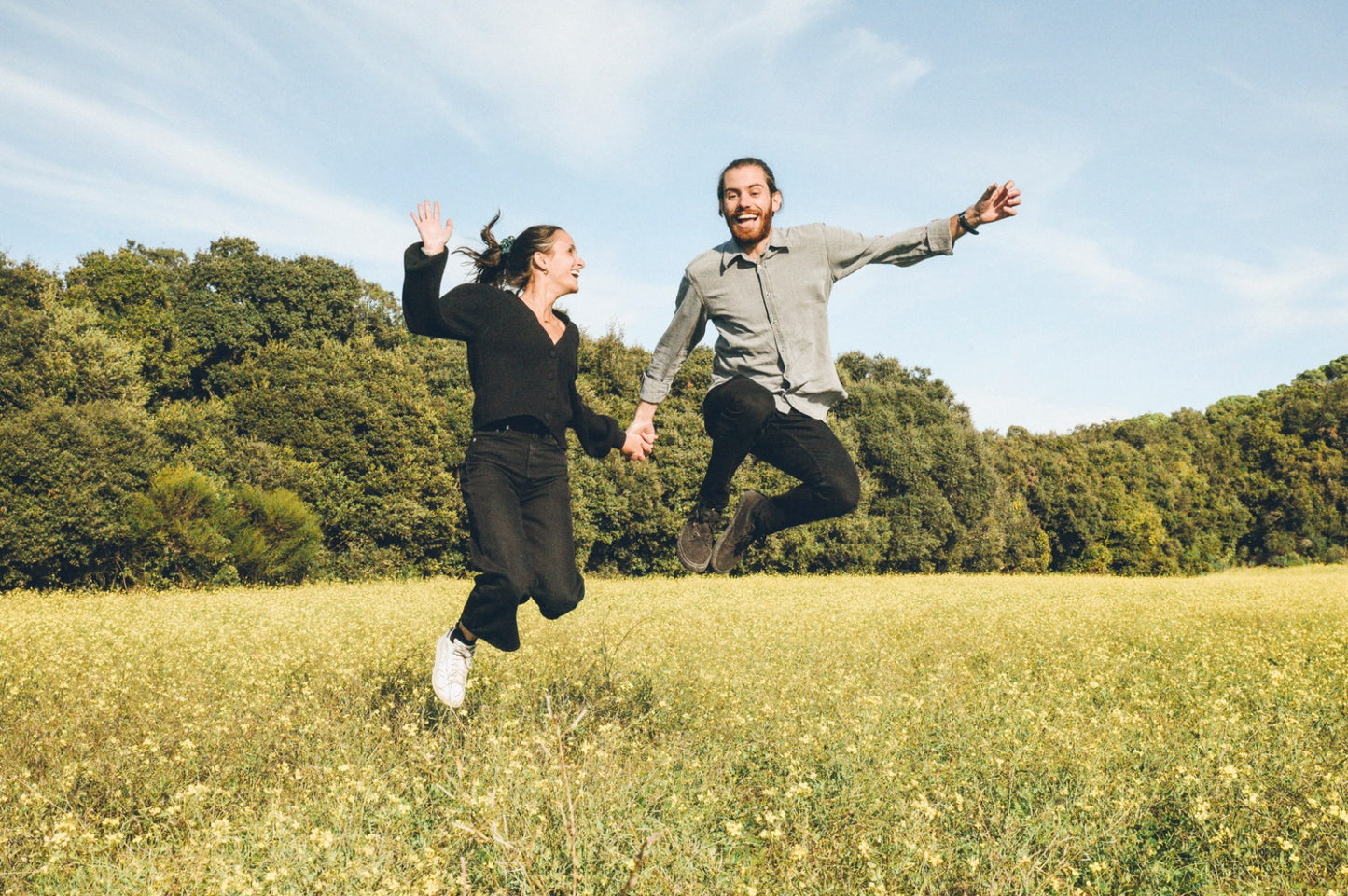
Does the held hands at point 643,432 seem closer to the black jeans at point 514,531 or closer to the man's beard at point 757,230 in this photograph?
the black jeans at point 514,531

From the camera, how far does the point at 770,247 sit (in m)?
5.54

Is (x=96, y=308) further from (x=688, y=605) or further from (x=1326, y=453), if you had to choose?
(x=1326, y=453)

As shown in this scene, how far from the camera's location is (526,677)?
736 cm

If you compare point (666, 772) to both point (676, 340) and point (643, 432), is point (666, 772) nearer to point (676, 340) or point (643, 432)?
point (643, 432)

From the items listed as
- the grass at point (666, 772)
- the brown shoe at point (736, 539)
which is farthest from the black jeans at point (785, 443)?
the grass at point (666, 772)

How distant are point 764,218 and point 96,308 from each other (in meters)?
37.3

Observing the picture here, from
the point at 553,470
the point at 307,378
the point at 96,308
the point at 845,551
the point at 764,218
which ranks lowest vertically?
the point at 845,551

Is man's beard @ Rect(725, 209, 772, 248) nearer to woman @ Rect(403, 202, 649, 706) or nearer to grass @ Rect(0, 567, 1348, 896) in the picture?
woman @ Rect(403, 202, 649, 706)

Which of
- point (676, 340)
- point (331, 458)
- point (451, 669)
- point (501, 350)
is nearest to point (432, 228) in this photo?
point (501, 350)

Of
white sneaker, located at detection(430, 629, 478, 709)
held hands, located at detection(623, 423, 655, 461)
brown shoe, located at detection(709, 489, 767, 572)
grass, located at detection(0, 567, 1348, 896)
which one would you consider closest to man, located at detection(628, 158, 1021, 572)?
brown shoe, located at detection(709, 489, 767, 572)

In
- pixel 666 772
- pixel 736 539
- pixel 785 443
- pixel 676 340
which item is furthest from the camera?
pixel 736 539

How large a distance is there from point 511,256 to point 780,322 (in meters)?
1.89

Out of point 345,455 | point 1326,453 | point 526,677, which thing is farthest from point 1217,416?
point 526,677

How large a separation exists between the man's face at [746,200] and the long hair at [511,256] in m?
1.22
